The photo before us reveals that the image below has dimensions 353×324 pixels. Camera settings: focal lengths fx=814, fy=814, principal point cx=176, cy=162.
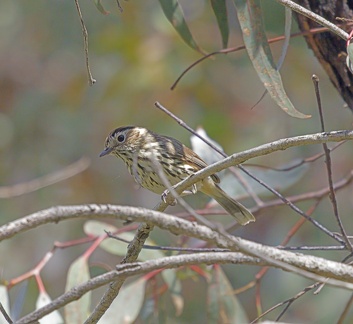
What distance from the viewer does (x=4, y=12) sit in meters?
7.93

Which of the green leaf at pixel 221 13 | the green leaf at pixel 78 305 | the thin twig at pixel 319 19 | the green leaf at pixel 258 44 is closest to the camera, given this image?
the thin twig at pixel 319 19

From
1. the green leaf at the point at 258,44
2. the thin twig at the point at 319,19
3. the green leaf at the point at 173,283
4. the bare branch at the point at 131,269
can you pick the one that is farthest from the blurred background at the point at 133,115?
the bare branch at the point at 131,269

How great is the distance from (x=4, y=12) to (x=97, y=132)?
153cm

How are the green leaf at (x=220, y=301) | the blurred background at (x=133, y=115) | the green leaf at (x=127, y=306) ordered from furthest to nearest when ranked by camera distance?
the blurred background at (x=133, y=115) < the green leaf at (x=220, y=301) < the green leaf at (x=127, y=306)

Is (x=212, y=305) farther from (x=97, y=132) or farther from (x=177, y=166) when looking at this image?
(x=97, y=132)

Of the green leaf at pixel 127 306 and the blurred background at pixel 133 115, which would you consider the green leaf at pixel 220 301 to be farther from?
the blurred background at pixel 133 115

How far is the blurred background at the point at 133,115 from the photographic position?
6.78 m

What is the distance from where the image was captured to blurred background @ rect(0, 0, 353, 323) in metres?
6.78

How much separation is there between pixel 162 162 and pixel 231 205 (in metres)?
0.38

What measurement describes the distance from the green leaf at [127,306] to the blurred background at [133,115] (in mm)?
2410

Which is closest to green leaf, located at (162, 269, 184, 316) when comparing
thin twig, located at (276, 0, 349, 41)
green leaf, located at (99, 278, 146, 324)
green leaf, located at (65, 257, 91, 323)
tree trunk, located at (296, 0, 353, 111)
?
green leaf, located at (99, 278, 146, 324)

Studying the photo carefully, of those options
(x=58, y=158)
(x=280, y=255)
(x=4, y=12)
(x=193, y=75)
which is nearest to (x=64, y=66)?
(x=4, y=12)

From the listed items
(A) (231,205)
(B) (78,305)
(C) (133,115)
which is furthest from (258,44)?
(C) (133,115)

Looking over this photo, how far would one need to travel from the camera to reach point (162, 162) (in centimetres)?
386
